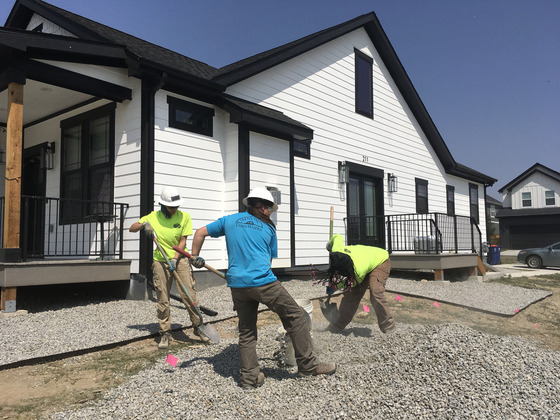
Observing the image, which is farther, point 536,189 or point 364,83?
point 536,189

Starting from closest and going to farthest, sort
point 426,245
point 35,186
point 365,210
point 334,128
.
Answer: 1. point 35,186
2. point 426,245
3. point 334,128
4. point 365,210

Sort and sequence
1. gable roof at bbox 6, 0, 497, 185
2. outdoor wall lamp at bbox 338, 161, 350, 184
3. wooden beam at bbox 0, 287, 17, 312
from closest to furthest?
wooden beam at bbox 0, 287, 17, 312 < gable roof at bbox 6, 0, 497, 185 < outdoor wall lamp at bbox 338, 161, 350, 184

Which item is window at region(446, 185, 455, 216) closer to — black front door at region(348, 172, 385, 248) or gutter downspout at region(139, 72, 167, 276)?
black front door at region(348, 172, 385, 248)

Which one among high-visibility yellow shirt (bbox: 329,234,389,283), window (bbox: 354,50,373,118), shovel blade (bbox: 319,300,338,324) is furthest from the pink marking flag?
window (bbox: 354,50,373,118)

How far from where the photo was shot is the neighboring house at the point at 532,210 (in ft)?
113

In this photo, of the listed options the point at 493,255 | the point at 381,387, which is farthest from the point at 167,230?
the point at 493,255

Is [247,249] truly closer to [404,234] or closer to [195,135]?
[195,135]

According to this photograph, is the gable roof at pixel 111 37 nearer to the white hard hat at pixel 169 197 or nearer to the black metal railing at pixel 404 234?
the white hard hat at pixel 169 197

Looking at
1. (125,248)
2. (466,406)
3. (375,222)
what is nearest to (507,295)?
(375,222)

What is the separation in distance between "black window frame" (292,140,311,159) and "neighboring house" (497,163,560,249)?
98.0 feet

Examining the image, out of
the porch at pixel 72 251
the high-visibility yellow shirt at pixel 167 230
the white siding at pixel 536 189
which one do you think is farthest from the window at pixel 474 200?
the white siding at pixel 536 189

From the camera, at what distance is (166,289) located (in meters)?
5.27

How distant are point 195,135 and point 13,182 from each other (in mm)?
3078

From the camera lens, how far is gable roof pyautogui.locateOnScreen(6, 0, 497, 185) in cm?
789
